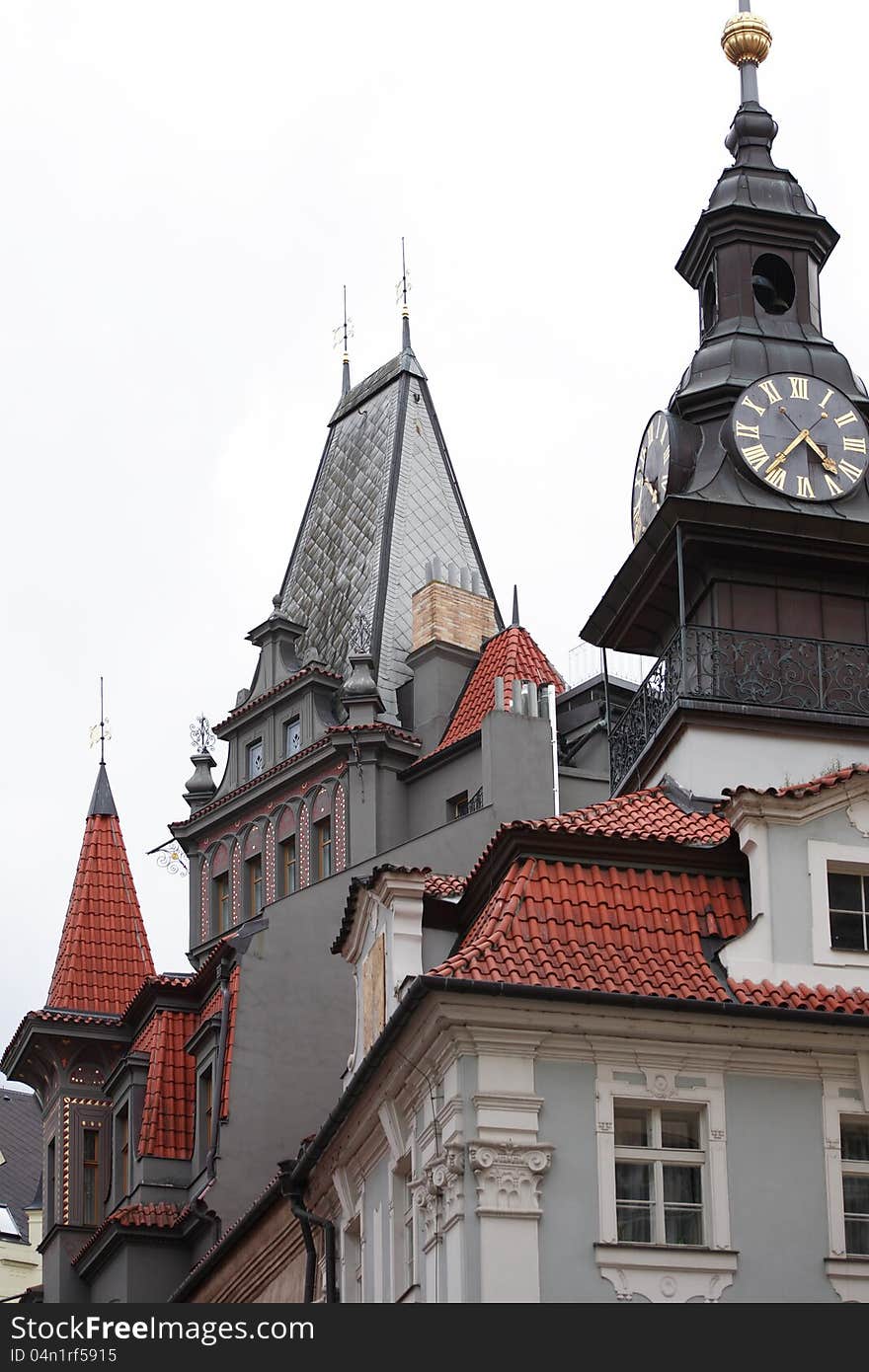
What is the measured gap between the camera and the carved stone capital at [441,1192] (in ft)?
97.7

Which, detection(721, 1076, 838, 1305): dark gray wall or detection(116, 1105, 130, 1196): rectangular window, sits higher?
detection(116, 1105, 130, 1196): rectangular window

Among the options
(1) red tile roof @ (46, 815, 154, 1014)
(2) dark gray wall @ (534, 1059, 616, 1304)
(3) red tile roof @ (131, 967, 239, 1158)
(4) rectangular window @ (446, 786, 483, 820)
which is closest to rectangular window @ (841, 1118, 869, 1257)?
(2) dark gray wall @ (534, 1059, 616, 1304)

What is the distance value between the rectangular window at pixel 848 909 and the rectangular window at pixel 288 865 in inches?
1165

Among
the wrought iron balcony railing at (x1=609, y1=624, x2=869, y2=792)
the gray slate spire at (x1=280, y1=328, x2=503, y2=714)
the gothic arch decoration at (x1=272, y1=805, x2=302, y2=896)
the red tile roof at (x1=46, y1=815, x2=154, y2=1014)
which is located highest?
the gray slate spire at (x1=280, y1=328, x2=503, y2=714)

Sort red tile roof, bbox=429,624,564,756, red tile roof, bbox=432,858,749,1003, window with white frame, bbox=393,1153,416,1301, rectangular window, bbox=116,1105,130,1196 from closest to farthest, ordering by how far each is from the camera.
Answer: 1. red tile roof, bbox=432,858,749,1003
2. window with white frame, bbox=393,1153,416,1301
3. rectangular window, bbox=116,1105,130,1196
4. red tile roof, bbox=429,624,564,756

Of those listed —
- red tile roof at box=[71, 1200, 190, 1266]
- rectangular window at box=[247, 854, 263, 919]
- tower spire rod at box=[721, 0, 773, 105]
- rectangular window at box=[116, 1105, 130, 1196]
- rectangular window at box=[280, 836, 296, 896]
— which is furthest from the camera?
rectangular window at box=[247, 854, 263, 919]

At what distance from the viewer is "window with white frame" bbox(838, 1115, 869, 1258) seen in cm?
3081

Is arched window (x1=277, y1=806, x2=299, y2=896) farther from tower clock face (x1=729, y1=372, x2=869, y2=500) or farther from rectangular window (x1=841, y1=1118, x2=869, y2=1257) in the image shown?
rectangular window (x1=841, y1=1118, x2=869, y2=1257)

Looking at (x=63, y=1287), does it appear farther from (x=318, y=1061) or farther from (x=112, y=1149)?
(x=318, y=1061)

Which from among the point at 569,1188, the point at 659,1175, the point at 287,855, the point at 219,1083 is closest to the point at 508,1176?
the point at 569,1188

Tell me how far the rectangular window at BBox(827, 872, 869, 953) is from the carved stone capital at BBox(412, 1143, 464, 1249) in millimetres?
5228

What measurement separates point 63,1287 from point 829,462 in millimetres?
23233

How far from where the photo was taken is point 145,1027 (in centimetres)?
5447

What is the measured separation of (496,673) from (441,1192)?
31723mm
